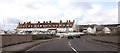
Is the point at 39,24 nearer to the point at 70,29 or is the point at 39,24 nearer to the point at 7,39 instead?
the point at 70,29

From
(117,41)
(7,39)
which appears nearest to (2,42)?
(7,39)

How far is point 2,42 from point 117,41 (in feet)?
45.5

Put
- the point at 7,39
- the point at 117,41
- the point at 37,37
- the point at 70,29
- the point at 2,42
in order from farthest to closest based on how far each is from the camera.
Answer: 1. the point at 70,29
2. the point at 37,37
3. the point at 117,41
4. the point at 7,39
5. the point at 2,42

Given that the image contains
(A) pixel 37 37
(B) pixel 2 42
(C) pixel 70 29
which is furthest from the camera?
(C) pixel 70 29

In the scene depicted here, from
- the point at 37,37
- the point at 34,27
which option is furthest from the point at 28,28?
the point at 37,37

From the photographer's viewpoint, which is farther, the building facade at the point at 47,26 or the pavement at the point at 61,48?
the building facade at the point at 47,26

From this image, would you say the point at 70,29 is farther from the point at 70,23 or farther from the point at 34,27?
the point at 34,27

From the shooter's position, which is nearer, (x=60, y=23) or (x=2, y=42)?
(x=2, y=42)

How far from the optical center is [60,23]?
489ft

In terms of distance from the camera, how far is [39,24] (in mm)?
148625

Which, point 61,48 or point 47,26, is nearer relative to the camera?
point 61,48

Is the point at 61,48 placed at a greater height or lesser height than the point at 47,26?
lesser

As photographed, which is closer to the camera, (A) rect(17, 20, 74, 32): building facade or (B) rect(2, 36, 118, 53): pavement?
(B) rect(2, 36, 118, 53): pavement

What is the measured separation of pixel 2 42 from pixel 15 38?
18.1 ft
